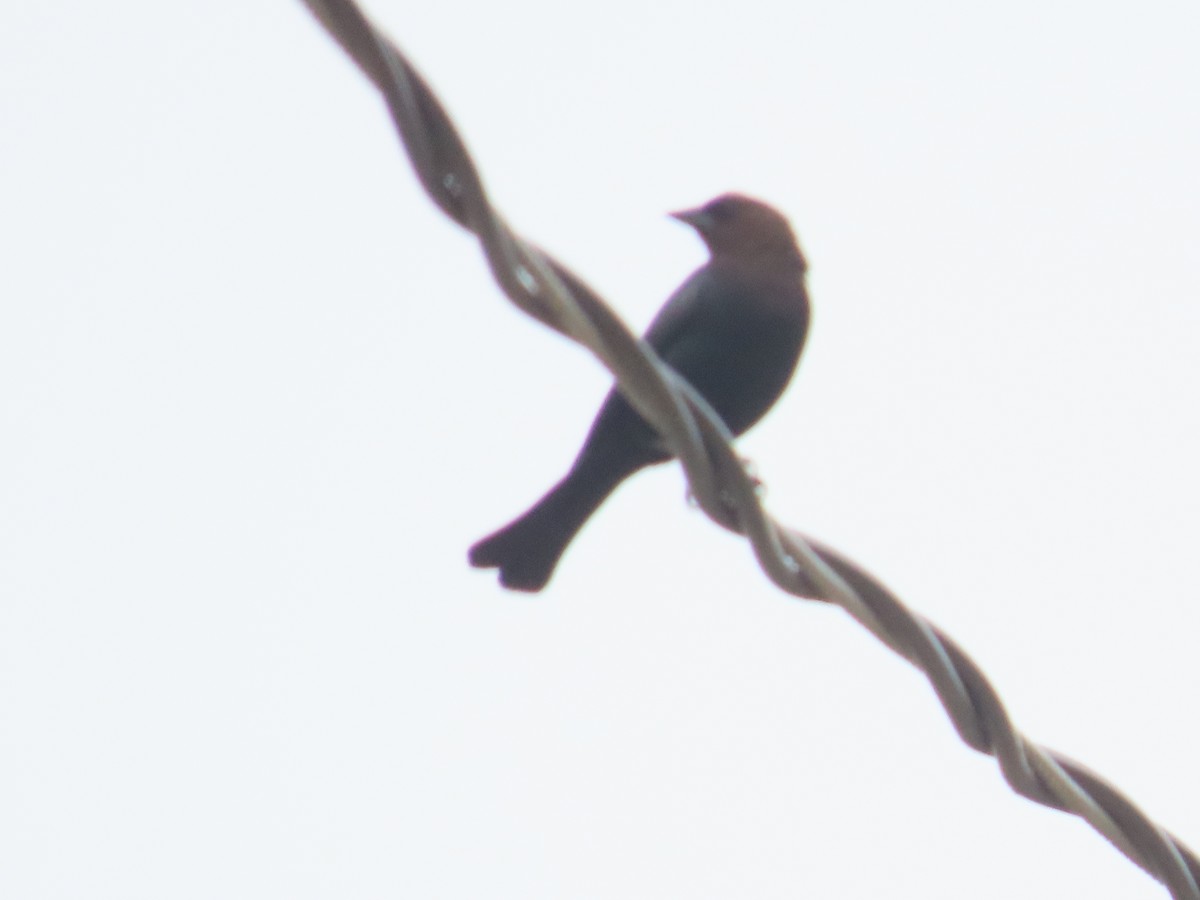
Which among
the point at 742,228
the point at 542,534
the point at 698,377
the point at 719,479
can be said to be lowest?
the point at 719,479

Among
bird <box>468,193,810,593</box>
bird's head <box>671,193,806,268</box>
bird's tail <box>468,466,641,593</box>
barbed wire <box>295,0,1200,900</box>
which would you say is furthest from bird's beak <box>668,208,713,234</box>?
barbed wire <box>295,0,1200,900</box>

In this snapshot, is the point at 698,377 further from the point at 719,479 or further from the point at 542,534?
the point at 719,479

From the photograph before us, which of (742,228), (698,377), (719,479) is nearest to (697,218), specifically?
(742,228)

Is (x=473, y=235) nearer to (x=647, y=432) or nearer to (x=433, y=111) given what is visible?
(x=433, y=111)

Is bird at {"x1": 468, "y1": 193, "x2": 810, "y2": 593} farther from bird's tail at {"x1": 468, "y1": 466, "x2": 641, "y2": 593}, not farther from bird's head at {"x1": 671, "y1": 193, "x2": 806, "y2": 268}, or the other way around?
bird's head at {"x1": 671, "y1": 193, "x2": 806, "y2": 268}

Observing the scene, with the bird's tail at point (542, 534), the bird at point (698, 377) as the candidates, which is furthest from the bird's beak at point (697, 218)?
the bird's tail at point (542, 534)

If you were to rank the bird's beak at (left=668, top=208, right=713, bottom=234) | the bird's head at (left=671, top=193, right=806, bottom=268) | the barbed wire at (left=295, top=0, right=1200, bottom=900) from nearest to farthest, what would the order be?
1. the barbed wire at (left=295, top=0, right=1200, bottom=900)
2. the bird's head at (left=671, top=193, right=806, bottom=268)
3. the bird's beak at (left=668, top=208, right=713, bottom=234)
